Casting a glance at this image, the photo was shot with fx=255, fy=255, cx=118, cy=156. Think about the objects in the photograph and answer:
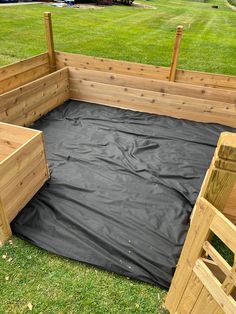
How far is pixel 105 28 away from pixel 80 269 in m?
10.4

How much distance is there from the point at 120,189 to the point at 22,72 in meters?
2.74

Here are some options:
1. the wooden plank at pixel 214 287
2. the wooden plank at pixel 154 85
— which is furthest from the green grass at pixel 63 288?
the wooden plank at pixel 154 85

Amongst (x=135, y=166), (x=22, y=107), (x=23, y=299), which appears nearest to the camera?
(x=23, y=299)

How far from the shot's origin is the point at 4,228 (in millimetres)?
2152

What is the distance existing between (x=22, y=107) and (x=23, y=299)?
2.50 metres

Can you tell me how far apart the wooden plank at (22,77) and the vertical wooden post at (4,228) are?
7.95ft

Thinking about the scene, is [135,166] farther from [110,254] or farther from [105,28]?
[105,28]

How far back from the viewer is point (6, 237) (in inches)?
86.7

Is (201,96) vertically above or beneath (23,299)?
above

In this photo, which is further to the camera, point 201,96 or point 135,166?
point 201,96

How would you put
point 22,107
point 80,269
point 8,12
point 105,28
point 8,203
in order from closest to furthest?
point 80,269 → point 8,203 → point 22,107 → point 105,28 → point 8,12

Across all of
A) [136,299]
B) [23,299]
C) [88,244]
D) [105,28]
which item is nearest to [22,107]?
[88,244]

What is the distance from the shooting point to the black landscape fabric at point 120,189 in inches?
85.5

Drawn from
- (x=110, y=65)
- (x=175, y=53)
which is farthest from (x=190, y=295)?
(x=110, y=65)
